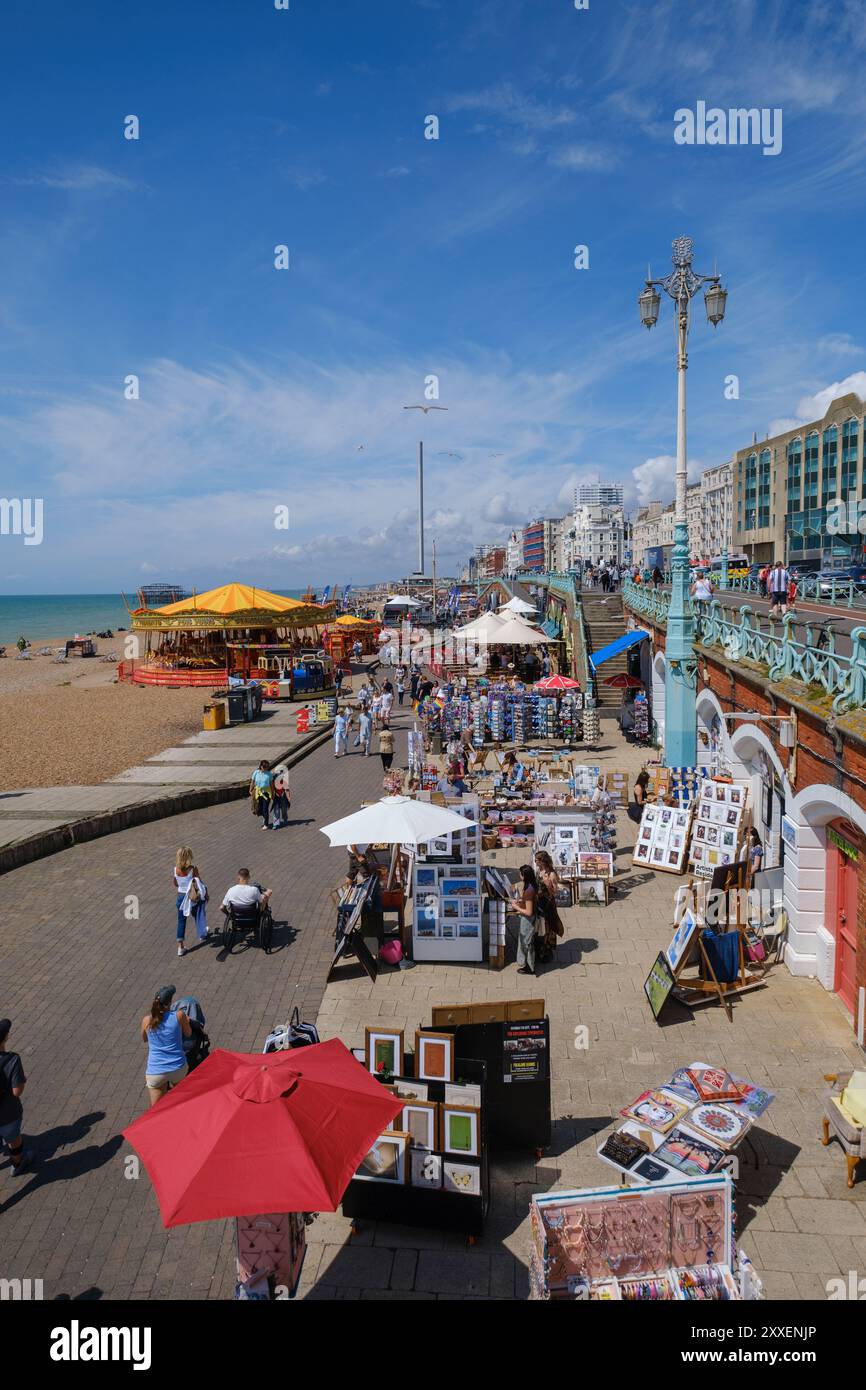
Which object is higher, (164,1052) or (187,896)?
(187,896)

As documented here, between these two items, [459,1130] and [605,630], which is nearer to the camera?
[459,1130]

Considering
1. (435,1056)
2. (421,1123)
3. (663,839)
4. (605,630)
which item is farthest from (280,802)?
(605,630)

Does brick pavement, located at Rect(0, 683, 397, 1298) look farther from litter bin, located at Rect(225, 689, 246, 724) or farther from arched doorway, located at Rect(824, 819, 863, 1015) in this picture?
litter bin, located at Rect(225, 689, 246, 724)

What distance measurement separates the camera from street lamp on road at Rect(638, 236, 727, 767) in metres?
14.7

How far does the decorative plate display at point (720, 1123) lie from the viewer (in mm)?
5936

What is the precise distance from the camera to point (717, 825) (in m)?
12.9

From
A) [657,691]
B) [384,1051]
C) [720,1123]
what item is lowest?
[720,1123]

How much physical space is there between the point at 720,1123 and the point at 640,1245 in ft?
4.40

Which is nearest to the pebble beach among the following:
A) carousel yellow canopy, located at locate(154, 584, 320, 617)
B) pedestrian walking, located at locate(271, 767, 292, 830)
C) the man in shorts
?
carousel yellow canopy, located at locate(154, 584, 320, 617)

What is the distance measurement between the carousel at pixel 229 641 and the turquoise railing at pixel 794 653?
75.3ft

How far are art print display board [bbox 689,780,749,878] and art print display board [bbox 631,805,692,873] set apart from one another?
18 cm

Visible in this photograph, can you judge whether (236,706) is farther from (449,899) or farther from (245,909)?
(449,899)

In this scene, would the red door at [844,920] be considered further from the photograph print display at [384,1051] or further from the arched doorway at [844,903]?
the photograph print display at [384,1051]
